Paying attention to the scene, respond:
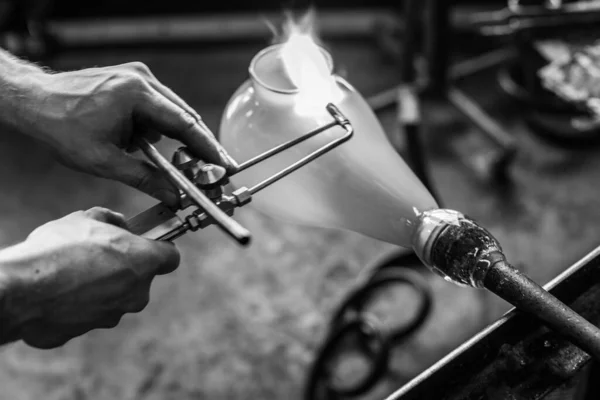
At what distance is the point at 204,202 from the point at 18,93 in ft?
1.30

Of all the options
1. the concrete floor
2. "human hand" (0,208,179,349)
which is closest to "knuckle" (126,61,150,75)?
"human hand" (0,208,179,349)

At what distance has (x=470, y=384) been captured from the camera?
0.64m

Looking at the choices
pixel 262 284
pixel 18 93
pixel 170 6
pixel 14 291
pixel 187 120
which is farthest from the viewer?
pixel 170 6

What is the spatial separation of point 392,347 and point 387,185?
41.4 inches

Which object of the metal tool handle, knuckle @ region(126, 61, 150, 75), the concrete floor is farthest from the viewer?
the concrete floor

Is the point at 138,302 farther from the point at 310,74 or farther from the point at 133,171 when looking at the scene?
the point at 310,74

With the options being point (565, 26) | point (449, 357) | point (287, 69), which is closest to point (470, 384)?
point (449, 357)

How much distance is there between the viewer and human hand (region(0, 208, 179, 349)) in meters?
0.56

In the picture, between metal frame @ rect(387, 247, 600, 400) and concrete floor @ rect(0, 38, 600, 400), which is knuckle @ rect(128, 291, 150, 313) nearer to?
metal frame @ rect(387, 247, 600, 400)

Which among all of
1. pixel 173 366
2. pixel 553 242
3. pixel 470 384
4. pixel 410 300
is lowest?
pixel 173 366

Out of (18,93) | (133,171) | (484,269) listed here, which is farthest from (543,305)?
(18,93)

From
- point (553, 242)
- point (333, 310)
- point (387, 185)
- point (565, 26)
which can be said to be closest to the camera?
point (387, 185)

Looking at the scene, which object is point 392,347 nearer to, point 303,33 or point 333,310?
point 333,310

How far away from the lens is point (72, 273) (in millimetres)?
570
